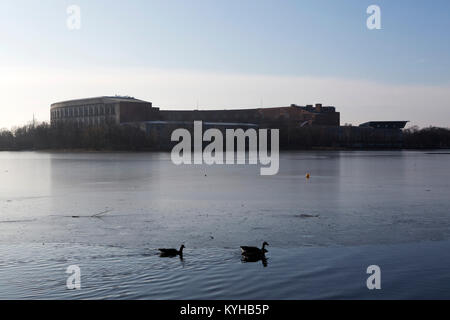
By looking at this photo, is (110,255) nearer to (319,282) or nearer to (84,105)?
(319,282)

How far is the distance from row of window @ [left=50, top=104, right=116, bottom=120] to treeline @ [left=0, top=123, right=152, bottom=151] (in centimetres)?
1647

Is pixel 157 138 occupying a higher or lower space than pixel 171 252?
higher

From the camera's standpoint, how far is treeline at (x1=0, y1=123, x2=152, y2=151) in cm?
13225

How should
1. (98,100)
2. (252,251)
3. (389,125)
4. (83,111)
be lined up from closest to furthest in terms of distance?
(252,251), (98,100), (83,111), (389,125)

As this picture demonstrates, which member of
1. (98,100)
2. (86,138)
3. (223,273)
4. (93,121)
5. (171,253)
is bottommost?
(223,273)

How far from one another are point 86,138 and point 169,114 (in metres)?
44.8

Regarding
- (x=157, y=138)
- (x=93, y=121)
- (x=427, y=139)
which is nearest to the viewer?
(x=157, y=138)

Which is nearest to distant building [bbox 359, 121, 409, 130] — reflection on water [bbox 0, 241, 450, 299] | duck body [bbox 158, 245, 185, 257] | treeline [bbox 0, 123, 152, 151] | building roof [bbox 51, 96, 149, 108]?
building roof [bbox 51, 96, 149, 108]

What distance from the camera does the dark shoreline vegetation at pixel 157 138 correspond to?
437 feet

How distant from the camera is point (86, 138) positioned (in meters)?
135

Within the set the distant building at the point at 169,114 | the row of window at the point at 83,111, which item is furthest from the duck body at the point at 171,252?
the row of window at the point at 83,111

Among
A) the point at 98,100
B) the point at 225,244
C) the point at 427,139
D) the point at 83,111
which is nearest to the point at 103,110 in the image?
the point at 98,100

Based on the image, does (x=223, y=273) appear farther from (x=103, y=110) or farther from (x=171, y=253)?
(x=103, y=110)

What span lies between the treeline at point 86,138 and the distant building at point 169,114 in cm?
1182
